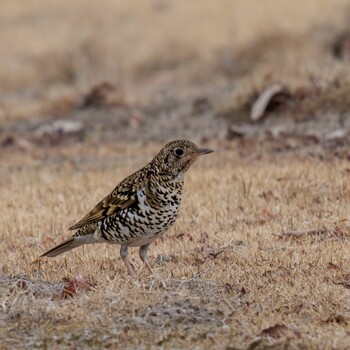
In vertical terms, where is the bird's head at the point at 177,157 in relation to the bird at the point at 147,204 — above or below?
above

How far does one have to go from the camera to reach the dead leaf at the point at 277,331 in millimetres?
6512

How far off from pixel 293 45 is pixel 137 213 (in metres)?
17.6

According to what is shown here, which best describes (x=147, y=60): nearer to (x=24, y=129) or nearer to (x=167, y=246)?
(x=24, y=129)

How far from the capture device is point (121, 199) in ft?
27.9

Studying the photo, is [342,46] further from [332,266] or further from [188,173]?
[332,266]

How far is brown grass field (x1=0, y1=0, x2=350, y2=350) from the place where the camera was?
6895 millimetres

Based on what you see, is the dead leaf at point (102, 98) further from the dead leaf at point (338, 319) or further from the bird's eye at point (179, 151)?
the dead leaf at point (338, 319)

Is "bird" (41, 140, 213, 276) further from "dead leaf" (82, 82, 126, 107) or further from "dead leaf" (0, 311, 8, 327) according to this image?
"dead leaf" (82, 82, 126, 107)

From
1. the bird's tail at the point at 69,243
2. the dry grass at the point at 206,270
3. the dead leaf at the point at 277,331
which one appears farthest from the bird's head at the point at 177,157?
the dead leaf at the point at 277,331

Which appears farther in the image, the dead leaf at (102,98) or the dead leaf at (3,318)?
the dead leaf at (102,98)

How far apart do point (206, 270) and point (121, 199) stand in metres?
0.99

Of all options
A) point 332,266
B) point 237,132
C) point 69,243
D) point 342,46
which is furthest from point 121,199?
point 342,46

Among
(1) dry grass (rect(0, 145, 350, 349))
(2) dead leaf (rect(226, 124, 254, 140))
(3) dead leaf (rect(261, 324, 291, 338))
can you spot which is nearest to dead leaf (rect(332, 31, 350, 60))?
(2) dead leaf (rect(226, 124, 254, 140))

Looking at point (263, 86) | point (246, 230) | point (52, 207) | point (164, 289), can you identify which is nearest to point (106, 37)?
point (263, 86)
